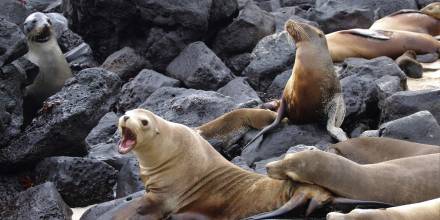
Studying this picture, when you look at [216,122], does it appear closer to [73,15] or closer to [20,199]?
[20,199]

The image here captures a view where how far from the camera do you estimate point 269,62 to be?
9531mm

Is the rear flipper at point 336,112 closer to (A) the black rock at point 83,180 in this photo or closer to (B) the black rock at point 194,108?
(B) the black rock at point 194,108

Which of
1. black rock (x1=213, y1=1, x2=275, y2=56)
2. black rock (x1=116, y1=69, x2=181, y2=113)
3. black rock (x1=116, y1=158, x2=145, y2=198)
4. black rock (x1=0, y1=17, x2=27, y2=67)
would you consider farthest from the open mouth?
black rock (x1=213, y1=1, x2=275, y2=56)

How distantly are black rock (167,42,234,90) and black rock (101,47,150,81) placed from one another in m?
0.73

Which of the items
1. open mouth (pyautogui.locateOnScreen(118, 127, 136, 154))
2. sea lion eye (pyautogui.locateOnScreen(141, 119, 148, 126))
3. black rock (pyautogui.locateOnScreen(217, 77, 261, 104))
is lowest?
black rock (pyautogui.locateOnScreen(217, 77, 261, 104))

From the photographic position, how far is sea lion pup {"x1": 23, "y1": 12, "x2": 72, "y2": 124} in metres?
9.00

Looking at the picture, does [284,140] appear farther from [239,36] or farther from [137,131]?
[239,36]

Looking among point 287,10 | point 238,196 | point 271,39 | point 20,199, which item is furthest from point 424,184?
A: point 287,10

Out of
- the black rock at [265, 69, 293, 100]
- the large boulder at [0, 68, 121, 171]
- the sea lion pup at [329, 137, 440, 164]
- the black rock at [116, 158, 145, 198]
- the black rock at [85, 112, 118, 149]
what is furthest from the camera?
the black rock at [265, 69, 293, 100]

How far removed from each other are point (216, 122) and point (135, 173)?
47.6 inches

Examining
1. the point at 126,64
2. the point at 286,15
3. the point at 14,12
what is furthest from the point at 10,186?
the point at 286,15

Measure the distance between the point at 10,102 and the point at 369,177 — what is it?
3.59 meters

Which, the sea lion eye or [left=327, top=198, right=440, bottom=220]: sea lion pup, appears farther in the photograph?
the sea lion eye

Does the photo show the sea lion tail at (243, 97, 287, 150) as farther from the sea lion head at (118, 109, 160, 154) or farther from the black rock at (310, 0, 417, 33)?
the black rock at (310, 0, 417, 33)
